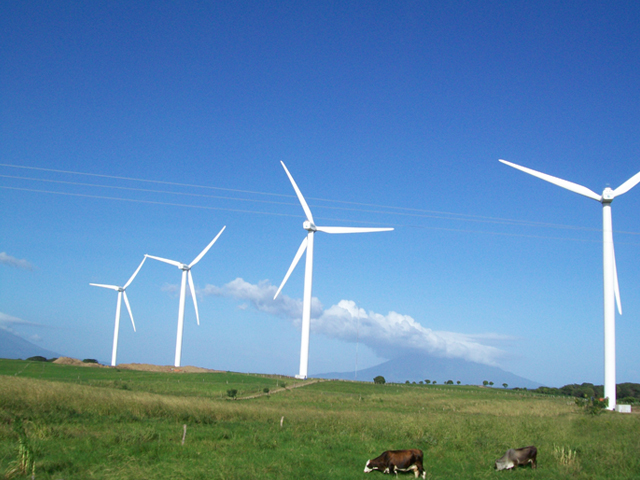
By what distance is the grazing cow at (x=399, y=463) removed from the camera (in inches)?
760

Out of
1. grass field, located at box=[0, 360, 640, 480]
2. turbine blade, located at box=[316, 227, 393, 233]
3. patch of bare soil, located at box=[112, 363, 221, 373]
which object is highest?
turbine blade, located at box=[316, 227, 393, 233]

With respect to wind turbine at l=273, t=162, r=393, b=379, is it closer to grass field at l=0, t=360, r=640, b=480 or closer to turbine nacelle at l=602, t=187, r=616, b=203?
turbine nacelle at l=602, t=187, r=616, b=203

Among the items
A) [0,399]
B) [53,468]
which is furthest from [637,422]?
[0,399]

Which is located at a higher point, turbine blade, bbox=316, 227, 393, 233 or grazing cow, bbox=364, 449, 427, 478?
turbine blade, bbox=316, 227, 393, 233

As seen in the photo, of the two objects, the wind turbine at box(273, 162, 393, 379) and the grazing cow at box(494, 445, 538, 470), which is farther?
the wind turbine at box(273, 162, 393, 379)

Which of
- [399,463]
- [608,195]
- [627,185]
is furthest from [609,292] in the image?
[399,463]

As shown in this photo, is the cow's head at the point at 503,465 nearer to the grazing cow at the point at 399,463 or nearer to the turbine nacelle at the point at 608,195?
the grazing cow at the point at 399,463

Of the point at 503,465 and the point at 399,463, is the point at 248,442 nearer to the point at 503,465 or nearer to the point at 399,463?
the point at 399,463

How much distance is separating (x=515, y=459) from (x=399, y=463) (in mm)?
4934

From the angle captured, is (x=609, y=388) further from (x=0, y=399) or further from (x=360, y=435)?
(x=0, y=399)

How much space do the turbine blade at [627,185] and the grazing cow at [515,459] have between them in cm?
5179

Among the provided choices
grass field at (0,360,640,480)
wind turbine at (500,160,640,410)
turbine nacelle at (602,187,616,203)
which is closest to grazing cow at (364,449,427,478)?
grass field at (0,360,640,480)

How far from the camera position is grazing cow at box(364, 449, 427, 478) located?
19.3 m

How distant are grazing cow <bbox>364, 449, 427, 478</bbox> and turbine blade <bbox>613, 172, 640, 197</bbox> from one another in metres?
55.7
